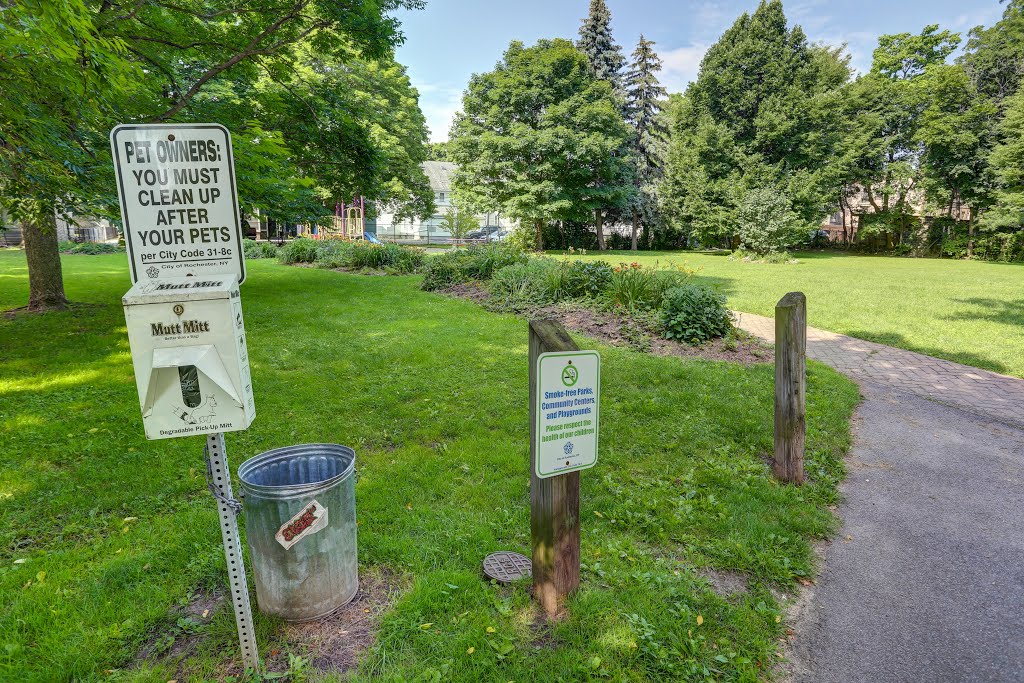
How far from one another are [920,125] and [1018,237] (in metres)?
7.66

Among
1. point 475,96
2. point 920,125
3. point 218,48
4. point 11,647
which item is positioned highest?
point 475,96

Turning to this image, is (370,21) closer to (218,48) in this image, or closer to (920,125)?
→ (218,48)

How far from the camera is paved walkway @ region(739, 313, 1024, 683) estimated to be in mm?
2436

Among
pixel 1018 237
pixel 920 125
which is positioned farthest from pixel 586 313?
pixel 920 125

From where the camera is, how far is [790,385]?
12.8 feet

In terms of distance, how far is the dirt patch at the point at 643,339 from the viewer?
7258mm

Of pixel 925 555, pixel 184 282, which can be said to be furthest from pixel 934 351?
pixel 184 282

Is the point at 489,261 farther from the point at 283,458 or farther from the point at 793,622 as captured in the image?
the point at 793,622

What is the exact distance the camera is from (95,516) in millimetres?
3387

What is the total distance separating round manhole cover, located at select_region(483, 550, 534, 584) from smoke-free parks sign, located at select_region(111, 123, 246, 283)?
78.8 inches

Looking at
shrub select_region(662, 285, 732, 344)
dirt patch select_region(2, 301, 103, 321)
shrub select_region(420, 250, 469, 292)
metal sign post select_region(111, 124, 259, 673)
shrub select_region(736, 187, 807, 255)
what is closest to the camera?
metal sign post select_region(111, 124, 259, 673)

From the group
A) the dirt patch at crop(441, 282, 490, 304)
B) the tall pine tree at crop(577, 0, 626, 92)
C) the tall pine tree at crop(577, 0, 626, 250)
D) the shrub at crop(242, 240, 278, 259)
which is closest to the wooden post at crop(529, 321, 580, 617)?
the dirt patch at crop(441, 282, 490, 304)

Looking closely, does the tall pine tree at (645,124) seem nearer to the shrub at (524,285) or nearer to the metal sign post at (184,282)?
the shrub at (524,285)

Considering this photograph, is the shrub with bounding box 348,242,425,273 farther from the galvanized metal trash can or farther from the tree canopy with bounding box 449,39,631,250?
the galvanized metal trash can
